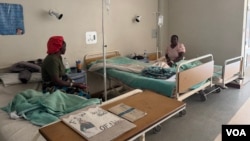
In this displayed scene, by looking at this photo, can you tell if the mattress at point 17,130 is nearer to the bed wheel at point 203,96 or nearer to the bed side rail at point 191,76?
the bed side rail at point 191,76

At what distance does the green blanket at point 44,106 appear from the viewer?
177cm

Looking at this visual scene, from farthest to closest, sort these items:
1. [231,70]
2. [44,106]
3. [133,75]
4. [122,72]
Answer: [231,70] < [122,72] < [133,75] < [44,106]

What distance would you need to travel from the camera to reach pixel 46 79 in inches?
100

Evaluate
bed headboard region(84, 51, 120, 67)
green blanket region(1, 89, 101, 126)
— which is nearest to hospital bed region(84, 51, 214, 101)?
bed headboard region(84, 51, 120, 67)

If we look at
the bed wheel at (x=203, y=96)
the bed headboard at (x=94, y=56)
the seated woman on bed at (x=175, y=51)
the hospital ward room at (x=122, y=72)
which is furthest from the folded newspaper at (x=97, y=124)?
the seated woman on bed at (x=175, y=51)

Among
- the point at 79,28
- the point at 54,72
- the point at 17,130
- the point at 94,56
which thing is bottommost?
the point at 17,130

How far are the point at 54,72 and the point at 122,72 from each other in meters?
1.13

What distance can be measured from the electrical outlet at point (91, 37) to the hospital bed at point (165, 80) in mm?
234

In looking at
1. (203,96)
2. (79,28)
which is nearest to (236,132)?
(203,96)

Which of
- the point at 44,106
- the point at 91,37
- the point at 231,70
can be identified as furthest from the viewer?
the point at 91,37

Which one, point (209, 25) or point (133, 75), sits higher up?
point (209, 25)

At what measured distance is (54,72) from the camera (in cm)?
245

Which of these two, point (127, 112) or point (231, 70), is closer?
point (127, 112)

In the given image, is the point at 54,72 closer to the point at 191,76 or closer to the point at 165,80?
the point at 165,80
